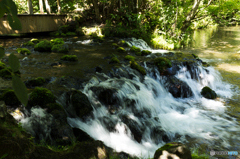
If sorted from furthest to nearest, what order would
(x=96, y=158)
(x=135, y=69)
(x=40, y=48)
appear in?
(x=40, y=48) → (x=135, y=69) → (x=96, y=158)

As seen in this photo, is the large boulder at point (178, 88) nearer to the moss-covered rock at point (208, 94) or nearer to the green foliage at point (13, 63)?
the moss-covered rock at point (208, 94)

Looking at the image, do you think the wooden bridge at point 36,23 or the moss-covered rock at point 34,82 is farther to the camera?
the wooden bridge at point 36,23

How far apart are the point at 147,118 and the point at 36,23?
Result: 13.9m

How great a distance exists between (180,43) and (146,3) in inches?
200

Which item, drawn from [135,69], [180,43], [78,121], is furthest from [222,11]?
[78,121]

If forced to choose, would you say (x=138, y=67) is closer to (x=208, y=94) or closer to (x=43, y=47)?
(x=208, y=94)

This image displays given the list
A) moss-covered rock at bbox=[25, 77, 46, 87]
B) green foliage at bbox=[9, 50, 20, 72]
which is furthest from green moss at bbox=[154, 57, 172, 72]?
green foliage at bbox=[9, 50, 20, 72]

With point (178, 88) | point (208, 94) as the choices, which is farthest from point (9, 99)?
point (208, 94)

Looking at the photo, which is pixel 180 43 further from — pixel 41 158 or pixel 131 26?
pixel 41 158

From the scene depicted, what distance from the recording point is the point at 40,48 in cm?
1017

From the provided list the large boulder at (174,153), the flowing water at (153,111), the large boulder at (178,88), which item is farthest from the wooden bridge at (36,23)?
the large boulder at (174,153)

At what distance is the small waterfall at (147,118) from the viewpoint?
16.5 ft

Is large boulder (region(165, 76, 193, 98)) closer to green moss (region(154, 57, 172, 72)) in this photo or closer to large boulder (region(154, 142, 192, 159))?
green moss (region(154, 57, 172, 72))

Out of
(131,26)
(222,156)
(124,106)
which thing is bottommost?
(222,156)
